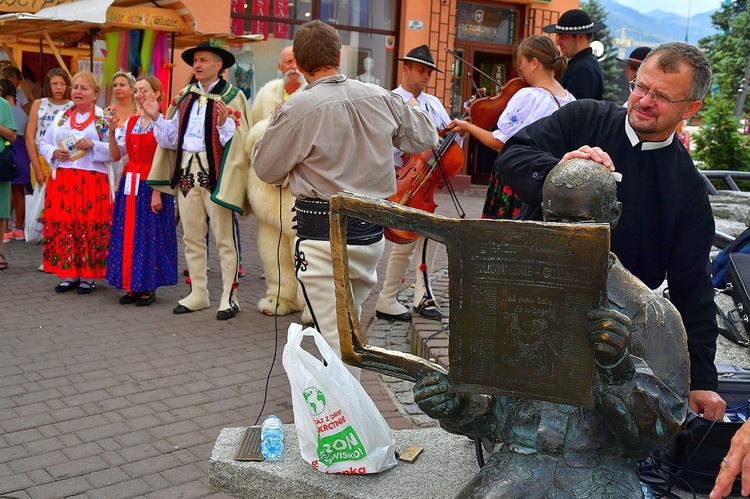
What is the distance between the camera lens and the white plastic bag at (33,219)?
390 inches

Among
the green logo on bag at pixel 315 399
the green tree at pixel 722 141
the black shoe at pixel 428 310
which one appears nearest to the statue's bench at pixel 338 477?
the green logo on bag at pixel 315 399

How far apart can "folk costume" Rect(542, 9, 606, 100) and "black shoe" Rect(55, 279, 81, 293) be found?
4.75 metres

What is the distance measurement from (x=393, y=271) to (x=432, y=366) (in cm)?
423

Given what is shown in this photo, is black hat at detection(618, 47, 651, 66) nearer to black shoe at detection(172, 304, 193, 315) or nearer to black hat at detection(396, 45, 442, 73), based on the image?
black hat at detection(396, 45, 442, 73)

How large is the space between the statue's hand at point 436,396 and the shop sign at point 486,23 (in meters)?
14.6

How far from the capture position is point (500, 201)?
5492mm

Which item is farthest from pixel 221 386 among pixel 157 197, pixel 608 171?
pixel 608 171

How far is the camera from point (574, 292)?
A: 230 centimetres

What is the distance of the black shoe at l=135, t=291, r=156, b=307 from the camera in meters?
7.51

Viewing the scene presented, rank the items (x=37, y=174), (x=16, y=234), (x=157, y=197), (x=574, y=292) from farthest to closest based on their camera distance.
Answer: (x=16, y=234), (x=37, y=174), (x=157, y=197), (x=574, y=292)

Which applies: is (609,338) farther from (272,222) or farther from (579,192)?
(272,222)

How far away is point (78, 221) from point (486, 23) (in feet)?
36.0

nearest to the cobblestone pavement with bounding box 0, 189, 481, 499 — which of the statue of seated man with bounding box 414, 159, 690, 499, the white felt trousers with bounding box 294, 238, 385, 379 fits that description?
the white felt trousers with bounding box 294, 238, 385, 379

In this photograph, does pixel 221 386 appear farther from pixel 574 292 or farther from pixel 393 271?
pixel 574 292
